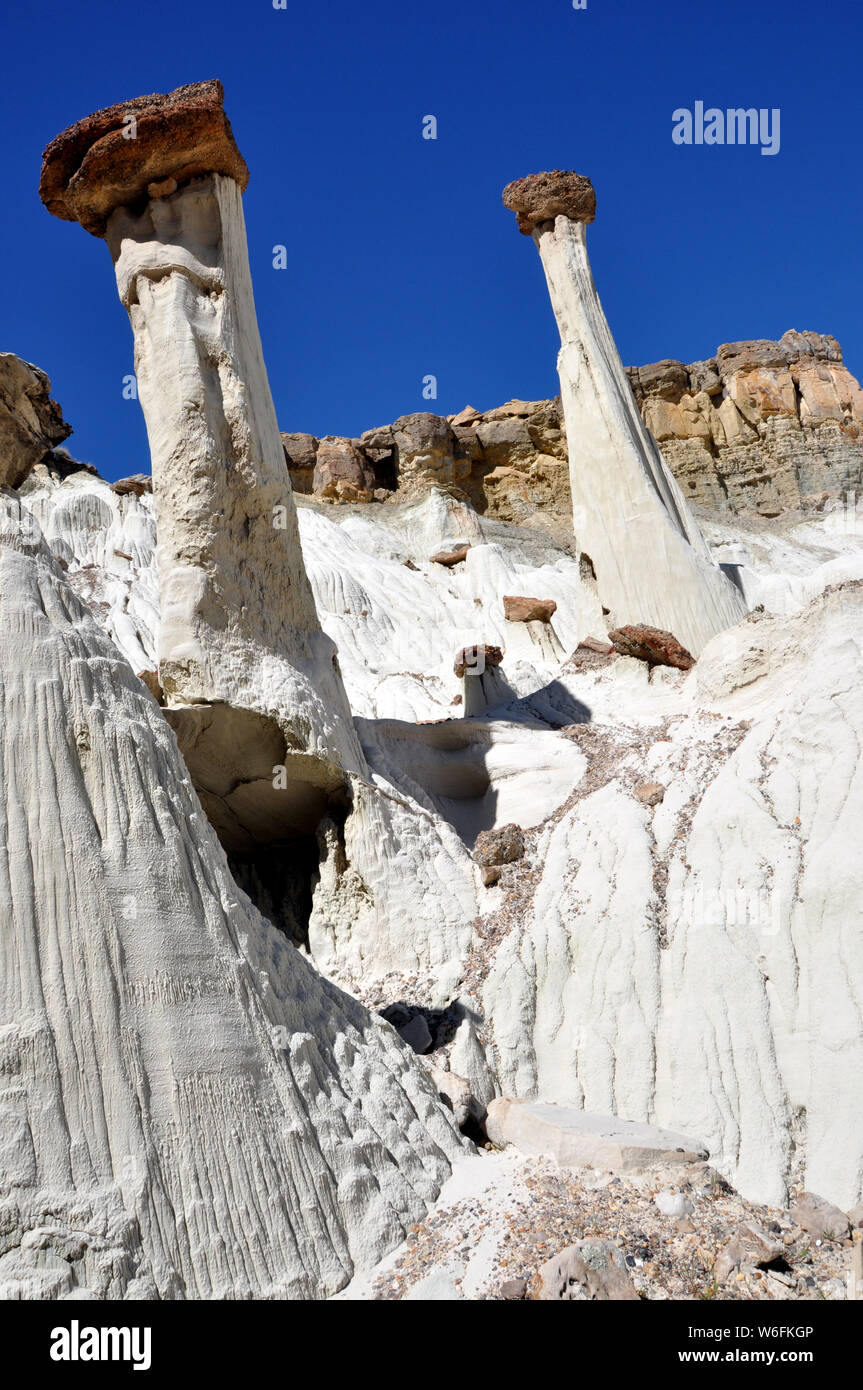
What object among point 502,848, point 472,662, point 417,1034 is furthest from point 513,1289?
point 472,662

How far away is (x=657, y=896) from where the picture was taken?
9.37m

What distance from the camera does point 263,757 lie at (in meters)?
11.5

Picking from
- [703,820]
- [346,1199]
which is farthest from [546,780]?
[346,1199]

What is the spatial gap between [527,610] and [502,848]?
10814mm

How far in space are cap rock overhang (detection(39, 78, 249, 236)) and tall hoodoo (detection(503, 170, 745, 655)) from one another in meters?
7.88

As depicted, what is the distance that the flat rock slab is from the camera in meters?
6.78

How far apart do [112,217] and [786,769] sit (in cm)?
1006

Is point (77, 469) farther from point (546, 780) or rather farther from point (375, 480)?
point (546, 780)

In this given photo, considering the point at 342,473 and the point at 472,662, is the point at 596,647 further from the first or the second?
the point at 342,473

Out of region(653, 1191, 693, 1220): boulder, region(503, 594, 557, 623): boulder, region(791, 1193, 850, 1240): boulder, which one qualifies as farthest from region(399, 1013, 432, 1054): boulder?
region(503, 594, 557, 623): boulder

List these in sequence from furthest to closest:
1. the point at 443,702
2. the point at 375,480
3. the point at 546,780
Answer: the point at 375,480, the point at 443,702, the point at 546,780

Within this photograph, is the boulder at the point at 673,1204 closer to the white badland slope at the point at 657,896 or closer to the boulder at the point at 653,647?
the white badland slope at the point at 657,896

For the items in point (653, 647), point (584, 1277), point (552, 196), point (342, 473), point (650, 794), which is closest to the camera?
point (584, 1277)

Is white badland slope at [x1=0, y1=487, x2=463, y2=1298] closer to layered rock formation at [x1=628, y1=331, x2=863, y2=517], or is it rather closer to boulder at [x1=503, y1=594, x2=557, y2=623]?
boulder at [x1=503, y1=594, x2=557, y2=623]
